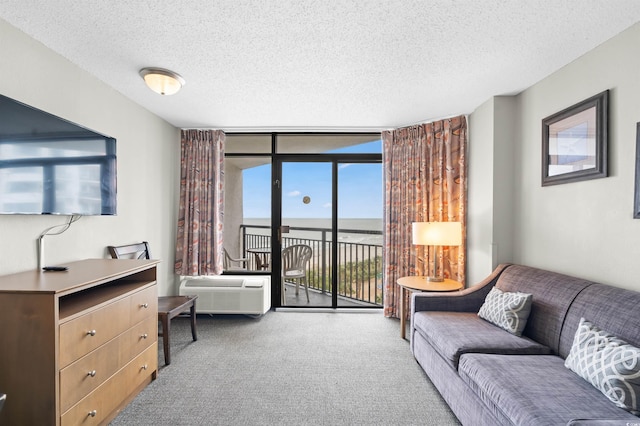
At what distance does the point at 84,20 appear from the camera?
1736 mm

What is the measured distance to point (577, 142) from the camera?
215 cm

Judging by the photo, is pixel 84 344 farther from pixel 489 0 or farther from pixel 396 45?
pixel 489 0

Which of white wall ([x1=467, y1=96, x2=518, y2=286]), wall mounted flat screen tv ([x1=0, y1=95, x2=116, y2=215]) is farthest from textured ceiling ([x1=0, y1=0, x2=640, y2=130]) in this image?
wall mounted flat screen tv ([x1=0, y1=95, x2=116, y2=215])

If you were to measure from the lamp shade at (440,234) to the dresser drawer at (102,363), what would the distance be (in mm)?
2546

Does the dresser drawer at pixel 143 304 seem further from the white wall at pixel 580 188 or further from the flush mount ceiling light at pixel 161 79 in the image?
the white wall at pixel 580 188

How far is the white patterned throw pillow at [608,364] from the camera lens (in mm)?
1279

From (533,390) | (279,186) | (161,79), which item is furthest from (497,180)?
(161,79)

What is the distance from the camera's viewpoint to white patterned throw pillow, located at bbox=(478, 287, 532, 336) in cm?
208

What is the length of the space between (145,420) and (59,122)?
193cm

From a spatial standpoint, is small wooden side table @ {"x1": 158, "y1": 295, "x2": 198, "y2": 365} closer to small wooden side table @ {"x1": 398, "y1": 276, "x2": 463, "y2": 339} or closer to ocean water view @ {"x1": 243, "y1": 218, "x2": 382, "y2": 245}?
ocean water view @ {"x1": 243, "y1": 218, "x2": 382, "y2": 245}

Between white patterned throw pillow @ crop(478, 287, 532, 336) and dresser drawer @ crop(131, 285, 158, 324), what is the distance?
254 cm

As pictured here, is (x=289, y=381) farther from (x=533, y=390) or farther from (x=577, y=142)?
(x=577, y=142)

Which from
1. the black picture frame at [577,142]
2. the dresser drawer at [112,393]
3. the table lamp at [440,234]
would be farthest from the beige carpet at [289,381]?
the black picture frame at [577,142]

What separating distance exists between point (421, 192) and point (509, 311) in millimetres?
1732
